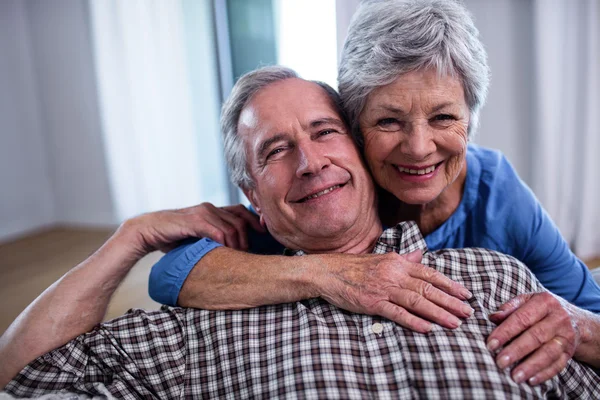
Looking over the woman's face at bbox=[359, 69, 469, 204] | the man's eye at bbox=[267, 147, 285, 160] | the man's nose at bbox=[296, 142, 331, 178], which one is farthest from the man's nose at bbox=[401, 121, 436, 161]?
the man's eye at bbox=[267, 147, 285, 160]

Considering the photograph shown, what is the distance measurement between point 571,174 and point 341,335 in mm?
2579

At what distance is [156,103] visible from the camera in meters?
4.63

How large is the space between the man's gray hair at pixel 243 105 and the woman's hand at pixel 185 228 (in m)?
0.14

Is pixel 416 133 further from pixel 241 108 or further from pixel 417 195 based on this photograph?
pixel 241 108

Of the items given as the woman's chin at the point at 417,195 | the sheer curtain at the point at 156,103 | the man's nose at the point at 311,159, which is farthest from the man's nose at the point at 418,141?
the sheer curtain at the point at 156,103

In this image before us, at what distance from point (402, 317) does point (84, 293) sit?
87 cm

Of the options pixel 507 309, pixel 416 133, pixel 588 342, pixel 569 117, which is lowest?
pixel 588 342

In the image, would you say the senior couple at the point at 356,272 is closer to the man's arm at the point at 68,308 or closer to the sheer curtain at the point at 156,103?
the man's arm at the point at 68,308

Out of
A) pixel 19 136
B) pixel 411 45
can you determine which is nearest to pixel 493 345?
pixel 411 45

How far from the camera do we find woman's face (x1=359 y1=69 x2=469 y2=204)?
52.3 inches

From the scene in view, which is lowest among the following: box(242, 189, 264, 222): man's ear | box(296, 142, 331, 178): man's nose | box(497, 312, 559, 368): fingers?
box(497, 312, 559, 368): fingers

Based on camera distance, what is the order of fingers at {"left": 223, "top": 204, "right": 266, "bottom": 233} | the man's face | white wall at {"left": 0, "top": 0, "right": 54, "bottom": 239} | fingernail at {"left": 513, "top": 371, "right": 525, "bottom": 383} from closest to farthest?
fingernail at {"left": 513, "top": 371, "right": 525, "bottom": 383} → the man's face → fingers at {"left": 223, "top": 204, "right": 266, "bottom": 233} → white wall at {"left": 0, "top": 0, "right": 54, "bottom": 239}

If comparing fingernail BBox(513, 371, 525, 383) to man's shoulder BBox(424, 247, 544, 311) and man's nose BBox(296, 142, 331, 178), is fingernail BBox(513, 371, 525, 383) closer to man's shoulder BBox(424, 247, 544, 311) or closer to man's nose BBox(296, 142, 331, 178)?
man's shoulder BBox(424, 247, 544, 311)

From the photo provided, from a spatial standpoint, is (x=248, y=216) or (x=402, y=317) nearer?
(x=402, y=317)
